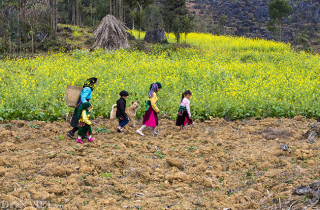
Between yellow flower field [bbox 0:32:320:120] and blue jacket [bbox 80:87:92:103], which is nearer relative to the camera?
blue jacket [bbox 80:87:92:103]

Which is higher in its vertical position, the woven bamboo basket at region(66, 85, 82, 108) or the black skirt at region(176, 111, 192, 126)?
the woven bamboo basket at region(66, 85, 82, 108)

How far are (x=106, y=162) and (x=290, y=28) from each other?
3374 inches

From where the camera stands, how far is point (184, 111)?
7.26 m

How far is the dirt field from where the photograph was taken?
382 cm

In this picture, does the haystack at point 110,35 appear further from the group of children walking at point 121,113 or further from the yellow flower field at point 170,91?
the group of children walking at point 121,113

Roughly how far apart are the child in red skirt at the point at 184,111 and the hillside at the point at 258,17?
6742cm

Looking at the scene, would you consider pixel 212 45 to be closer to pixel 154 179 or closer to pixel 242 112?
pixel 242 112

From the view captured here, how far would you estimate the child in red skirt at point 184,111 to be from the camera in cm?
A: 719

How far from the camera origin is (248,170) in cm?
488

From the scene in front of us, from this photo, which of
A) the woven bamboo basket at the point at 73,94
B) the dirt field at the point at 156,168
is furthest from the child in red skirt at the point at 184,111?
the woven bamboo basket at the point at 73,94

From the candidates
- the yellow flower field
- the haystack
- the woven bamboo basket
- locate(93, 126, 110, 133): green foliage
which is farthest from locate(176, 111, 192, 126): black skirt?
the haystack

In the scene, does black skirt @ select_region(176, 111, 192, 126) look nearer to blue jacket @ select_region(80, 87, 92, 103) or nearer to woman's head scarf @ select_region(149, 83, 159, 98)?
woman's head scarf @ select_region(149, 83, 159, 98)

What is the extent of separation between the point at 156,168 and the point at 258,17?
91.6 m

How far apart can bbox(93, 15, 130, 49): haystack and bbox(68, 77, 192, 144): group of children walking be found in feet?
45.3
